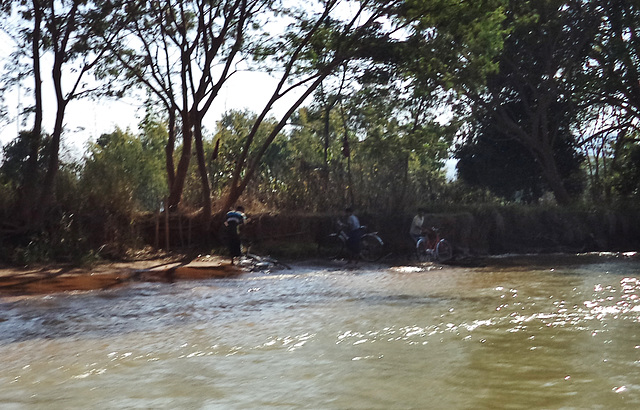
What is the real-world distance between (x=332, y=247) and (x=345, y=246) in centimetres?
136

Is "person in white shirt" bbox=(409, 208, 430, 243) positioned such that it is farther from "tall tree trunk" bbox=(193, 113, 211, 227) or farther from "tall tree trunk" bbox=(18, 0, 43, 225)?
"tall tree trunk" bbox=(18, 0, 43, 225)

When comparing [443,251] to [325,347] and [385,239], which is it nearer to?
[385,239]

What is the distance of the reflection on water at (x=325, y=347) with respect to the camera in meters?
6.74

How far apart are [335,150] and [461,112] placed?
8577mm

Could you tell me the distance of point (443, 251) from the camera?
68.5 feet

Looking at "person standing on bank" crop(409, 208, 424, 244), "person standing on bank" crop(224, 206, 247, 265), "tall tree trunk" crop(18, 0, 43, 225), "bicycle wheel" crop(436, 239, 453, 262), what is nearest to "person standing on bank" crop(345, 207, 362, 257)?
"person standing on bank" crop(409, 208, 424, 244)

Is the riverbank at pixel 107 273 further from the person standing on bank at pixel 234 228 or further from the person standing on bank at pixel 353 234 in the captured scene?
the person standing on bank at pixel 353 234

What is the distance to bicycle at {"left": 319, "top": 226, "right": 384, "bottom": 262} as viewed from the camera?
20.5 metres

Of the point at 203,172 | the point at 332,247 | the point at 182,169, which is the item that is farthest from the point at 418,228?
the point at 182,169

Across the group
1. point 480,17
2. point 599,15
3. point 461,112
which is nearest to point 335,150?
point 461,112

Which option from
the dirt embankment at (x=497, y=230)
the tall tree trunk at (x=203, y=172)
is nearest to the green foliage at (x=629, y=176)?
the dirt embankment at (x=497, y=230)

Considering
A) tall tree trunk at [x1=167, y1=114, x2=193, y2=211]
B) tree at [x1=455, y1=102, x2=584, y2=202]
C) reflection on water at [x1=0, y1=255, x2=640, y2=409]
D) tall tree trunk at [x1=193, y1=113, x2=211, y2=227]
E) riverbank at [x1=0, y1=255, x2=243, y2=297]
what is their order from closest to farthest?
reflection on water at [x1=0, y1=255, x2=640, y2=409] → riverbank at [x1=0, y1=255, x2=243, y2=297] → tall tree trunk at [x1=193, y1=113, x2=211, y2=227] → tall tree trunk at [x1=167, y1=114, x2=193, y2=211] → tree at [x1=455, y1=102, x2=584, y2=202]

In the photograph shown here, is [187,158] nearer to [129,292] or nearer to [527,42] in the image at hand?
[129,292]

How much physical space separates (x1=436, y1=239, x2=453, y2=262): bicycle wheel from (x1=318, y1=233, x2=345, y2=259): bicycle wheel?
2.68 metres
